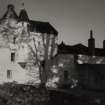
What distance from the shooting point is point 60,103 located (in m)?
22.5

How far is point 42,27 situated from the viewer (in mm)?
37125

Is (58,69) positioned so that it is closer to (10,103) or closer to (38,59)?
(38,59)

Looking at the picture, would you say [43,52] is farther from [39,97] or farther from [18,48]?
[39,97]

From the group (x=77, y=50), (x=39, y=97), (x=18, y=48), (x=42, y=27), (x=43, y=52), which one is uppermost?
(x=42, y=27)

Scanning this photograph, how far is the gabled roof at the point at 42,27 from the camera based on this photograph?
36.2 metres

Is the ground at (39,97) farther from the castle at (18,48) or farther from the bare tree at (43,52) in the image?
the bare tree at (43,52)

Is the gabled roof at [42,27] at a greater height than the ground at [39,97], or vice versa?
the gabled roof at [42,27]

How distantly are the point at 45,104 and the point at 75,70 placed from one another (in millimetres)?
11984

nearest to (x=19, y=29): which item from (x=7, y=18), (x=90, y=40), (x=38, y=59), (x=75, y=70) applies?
(x=7, y=18)

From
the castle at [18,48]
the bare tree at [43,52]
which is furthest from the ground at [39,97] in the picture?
the bare tree at [43,52]

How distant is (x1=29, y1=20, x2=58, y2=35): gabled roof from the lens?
36188mm

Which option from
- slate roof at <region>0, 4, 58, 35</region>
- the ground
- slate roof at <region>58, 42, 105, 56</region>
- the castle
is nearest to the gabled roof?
slate roof at <region>0, 4, 58, 35</region>

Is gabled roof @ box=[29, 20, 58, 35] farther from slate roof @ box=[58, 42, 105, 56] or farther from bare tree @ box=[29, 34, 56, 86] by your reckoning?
slate roof @ box=[58, 42, 105, 56]

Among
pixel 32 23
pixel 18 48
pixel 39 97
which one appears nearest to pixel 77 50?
pixel 32 23
